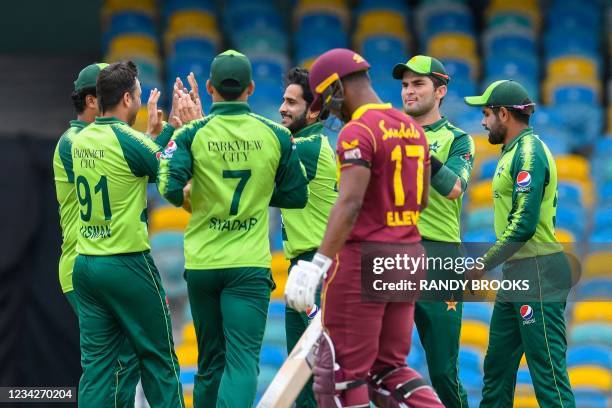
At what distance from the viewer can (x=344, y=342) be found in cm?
611

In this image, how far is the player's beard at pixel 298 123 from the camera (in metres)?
7.73

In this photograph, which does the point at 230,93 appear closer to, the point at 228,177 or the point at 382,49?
the point at 228,177

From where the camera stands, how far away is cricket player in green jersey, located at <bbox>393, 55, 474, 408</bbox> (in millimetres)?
7457

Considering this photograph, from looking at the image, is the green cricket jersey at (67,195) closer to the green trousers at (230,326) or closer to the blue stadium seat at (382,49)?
the green trousers at (230,326)

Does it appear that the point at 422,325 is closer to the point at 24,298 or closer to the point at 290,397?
the point at 290,397

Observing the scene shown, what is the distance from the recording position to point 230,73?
22.3ft

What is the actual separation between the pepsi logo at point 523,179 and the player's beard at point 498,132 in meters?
0.38

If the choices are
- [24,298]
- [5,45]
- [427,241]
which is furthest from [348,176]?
[5,45]

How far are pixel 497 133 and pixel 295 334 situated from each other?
5.42ft

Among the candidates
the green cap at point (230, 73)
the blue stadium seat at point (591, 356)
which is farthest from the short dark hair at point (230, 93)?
the blue stadium seat at point (591, 356)

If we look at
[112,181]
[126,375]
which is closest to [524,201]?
[112,181]

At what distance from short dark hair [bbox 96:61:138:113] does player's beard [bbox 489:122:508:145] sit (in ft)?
6.91

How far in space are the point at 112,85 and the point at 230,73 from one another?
2.39 feet

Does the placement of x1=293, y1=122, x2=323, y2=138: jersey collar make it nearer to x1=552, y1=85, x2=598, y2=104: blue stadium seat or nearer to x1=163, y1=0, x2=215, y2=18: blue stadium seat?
x1=552, y1=85, x2=598, y2=104: blue stadium seat
